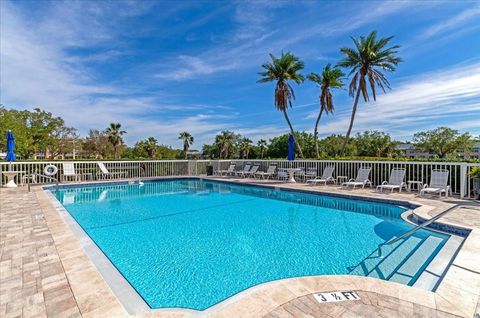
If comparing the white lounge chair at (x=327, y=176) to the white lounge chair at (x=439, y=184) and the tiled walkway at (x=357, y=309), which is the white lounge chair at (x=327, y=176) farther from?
the tiled walkway at (x=357, y=309)

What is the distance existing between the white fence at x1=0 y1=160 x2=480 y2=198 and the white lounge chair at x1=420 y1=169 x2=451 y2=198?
0.36 meters

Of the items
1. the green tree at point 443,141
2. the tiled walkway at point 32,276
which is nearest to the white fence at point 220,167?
the tiled walkway at point 32,276

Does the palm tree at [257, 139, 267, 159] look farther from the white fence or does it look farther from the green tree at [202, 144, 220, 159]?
the white fence

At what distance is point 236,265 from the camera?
3.50 metres

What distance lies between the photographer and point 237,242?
4473mm

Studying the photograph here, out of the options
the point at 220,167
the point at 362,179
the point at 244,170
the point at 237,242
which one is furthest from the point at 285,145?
the point at 237,242

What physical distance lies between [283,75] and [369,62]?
508cm

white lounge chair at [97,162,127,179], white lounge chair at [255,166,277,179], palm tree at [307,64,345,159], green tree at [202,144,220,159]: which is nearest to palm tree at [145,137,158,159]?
green tree at [202,144,220,159]

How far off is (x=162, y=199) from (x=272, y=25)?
29.8 feet

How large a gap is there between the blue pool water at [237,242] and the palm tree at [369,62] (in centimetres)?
964

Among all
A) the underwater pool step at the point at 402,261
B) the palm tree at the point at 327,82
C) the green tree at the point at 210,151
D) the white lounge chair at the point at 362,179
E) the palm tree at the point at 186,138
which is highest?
the palm tree at the point at 327,82

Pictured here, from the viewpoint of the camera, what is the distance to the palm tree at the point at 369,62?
1403 cm

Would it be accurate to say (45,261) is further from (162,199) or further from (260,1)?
(260,1)

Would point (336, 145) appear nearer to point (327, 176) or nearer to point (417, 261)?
point (327, 176)
